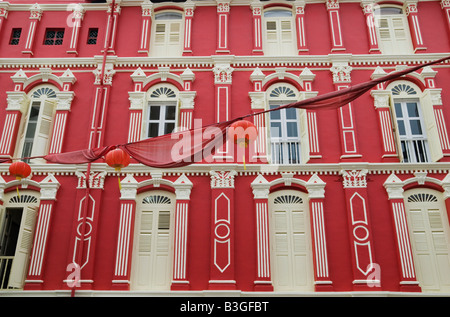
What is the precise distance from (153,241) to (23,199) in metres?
3.20

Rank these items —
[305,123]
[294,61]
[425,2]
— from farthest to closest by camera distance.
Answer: [425,2], [294,61], [305,123]

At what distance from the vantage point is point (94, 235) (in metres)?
9.55

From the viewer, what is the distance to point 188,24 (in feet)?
38.9

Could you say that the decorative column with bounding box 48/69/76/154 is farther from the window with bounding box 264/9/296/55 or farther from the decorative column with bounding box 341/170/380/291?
the decorative column with bounding box 341/170/380/291

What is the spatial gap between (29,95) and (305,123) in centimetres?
696

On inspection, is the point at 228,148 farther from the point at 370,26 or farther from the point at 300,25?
the point at 370,26

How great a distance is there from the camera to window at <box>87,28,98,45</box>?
39.0 ft

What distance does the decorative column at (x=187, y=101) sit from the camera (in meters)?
10.7

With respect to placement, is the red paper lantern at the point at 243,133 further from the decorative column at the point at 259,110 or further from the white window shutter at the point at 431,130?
the white window shutter at the point at 431,130

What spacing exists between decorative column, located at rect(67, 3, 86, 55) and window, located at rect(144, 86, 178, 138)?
2.50 m

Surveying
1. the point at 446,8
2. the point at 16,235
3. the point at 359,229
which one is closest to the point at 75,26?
the point at 16,235

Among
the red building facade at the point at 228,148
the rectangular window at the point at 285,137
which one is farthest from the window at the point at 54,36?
the rectangular window at the point at 285,137
